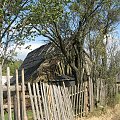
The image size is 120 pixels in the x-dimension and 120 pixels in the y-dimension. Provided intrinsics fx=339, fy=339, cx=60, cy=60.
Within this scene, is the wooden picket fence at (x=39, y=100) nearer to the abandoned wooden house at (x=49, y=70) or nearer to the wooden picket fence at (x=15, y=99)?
the wooden picket fence at (x=15, y=99)

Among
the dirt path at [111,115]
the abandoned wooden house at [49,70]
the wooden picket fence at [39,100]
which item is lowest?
the dirt path at [111,115]

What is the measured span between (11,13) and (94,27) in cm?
633

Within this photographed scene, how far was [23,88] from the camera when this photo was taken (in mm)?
7176

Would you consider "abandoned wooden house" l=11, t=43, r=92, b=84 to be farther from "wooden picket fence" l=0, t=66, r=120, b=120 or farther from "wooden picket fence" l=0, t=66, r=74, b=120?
"wooden picket fence" l=0, t=66, r=74, b=120

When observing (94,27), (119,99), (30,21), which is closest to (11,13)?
(30,21)

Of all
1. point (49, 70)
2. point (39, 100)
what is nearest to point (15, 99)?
point (39, 100)

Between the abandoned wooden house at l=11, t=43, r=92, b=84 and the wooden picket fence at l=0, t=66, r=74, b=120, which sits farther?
the abandoned wooden house at l=11, t=43, r=92, b=84

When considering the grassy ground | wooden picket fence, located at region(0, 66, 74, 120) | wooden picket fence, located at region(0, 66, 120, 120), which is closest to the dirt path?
the grassy ground

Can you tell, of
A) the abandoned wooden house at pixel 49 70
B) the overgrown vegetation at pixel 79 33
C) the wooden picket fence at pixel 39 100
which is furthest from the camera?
the abandoned wooden house at pixel 49 70

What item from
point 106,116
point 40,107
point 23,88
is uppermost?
point 23,88

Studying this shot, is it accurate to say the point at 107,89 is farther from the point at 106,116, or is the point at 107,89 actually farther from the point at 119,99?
the point at 106,116

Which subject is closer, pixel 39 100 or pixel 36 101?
pixel 36 101

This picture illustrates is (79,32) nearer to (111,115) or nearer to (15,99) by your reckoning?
(111,115)

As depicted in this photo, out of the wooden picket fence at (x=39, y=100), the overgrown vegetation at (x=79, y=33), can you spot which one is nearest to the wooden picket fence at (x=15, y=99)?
the wooden picket fence at (x=39, y=100)
